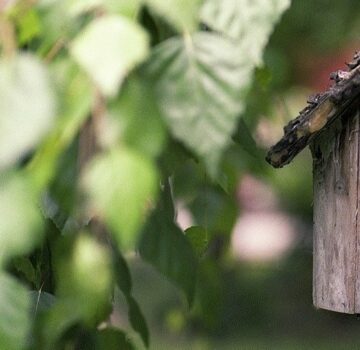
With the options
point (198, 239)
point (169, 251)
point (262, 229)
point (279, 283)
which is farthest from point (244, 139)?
point (262, 229)

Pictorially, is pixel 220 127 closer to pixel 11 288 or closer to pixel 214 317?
pixel 11 288

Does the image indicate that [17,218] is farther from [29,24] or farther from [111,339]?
[111,339]

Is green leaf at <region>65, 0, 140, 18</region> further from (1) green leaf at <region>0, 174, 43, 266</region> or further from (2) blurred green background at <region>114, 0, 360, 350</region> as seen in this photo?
(2) blurred green background at <region>114, 0, 360, 350</region>

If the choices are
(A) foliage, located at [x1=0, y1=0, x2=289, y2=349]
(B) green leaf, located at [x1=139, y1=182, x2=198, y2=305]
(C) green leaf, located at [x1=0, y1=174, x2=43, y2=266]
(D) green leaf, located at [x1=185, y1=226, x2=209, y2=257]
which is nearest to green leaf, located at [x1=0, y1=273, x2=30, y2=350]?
(A) foliage, located at [x1=0, y1=0, x2=289, y2=349]

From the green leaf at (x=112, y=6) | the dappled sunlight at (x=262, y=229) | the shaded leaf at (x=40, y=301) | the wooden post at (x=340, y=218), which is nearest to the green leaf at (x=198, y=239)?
the shaded leaf at (x=40, y=301)

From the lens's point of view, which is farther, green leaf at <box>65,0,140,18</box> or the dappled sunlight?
the dappled sunlight

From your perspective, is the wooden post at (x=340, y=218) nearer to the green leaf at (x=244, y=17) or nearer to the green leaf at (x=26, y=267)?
the green leaf at (x=26, y=267)
